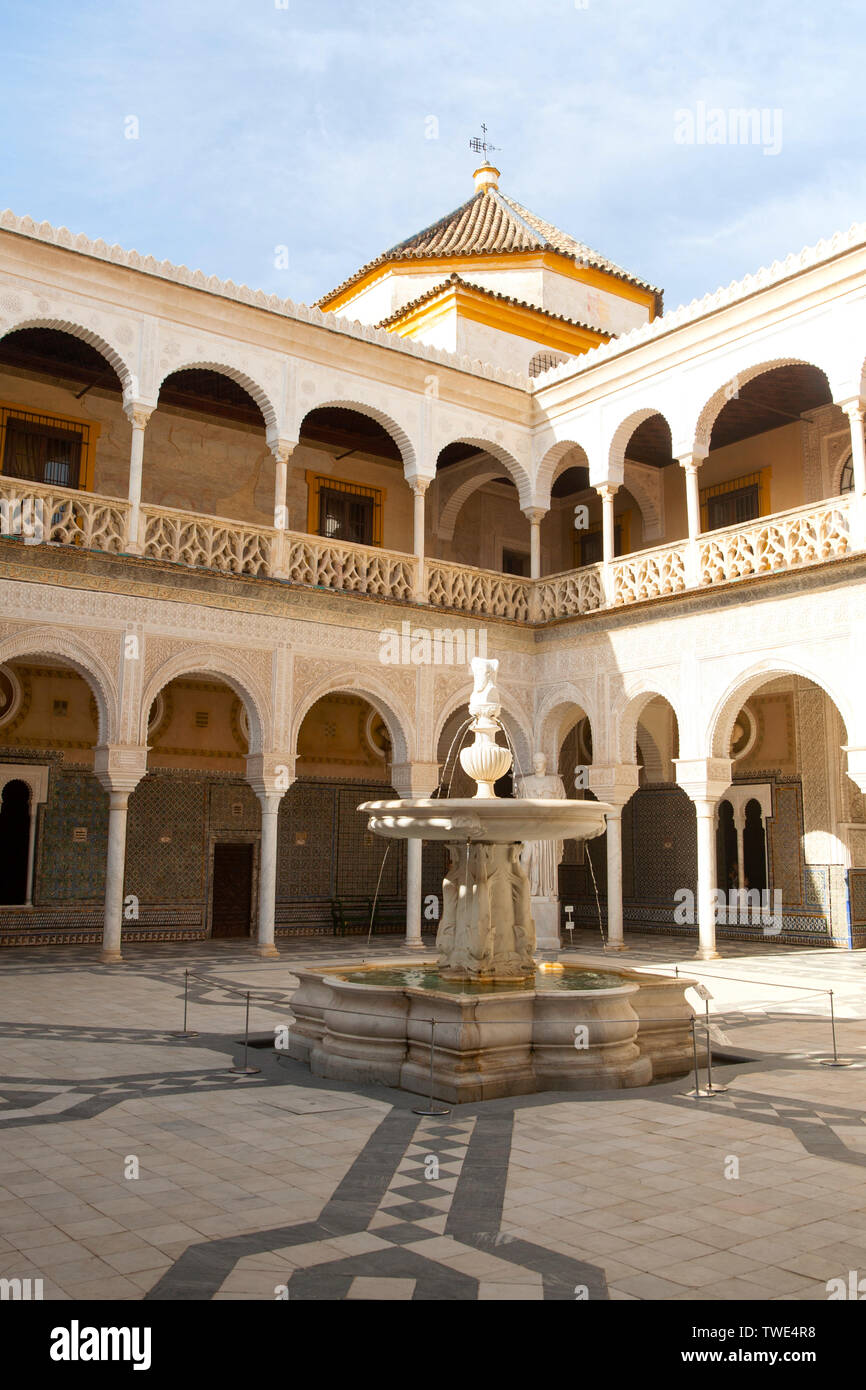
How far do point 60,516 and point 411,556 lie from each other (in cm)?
422

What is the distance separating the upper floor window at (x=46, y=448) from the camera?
41.8ft

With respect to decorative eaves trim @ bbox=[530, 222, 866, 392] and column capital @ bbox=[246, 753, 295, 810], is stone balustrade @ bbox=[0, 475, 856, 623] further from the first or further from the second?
decorative eaves trim @ bbox=[530, 222, 866, 392]

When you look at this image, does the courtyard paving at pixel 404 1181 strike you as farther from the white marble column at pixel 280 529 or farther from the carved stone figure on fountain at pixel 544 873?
the white marble column at pixel 280 529

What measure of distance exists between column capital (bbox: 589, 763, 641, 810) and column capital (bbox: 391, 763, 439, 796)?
6.33 ft

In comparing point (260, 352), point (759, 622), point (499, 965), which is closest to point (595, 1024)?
point (499, 965)

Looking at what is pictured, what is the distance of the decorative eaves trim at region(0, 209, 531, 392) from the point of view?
428 inches

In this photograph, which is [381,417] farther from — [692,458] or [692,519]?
[692,519]

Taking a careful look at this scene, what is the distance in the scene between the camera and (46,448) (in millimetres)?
13008

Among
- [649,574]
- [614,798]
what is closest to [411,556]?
[649,574]

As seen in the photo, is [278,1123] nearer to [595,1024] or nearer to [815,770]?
[595,1024]

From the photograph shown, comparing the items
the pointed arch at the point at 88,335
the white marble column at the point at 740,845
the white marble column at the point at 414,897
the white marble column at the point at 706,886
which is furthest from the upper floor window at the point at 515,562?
the pointed arch at the point at 88,335
